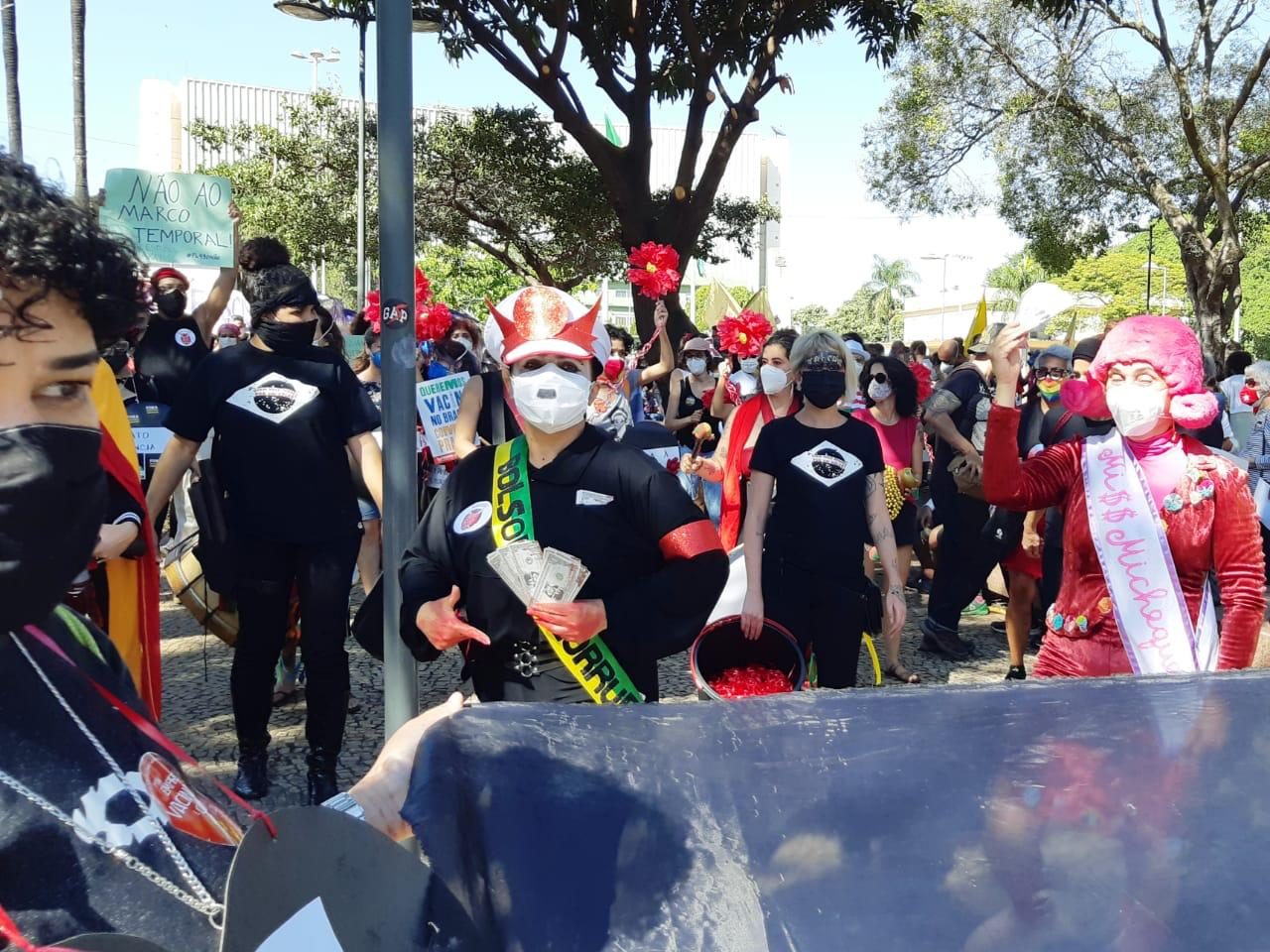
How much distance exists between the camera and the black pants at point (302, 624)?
4.04 metres

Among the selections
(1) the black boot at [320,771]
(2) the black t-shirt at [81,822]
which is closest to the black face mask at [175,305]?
(1) the black boot at [320,771]

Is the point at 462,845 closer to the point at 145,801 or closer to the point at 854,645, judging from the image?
the point at 145,801

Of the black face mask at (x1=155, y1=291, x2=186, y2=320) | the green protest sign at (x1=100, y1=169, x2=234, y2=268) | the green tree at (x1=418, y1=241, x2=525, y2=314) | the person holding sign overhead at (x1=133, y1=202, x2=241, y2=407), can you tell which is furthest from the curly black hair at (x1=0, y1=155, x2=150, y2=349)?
the green tree at (x1=418, y1=241, x2=525, y2=314)

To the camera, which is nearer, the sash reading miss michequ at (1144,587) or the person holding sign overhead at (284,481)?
the sash reading miss michequ at (1144,587)

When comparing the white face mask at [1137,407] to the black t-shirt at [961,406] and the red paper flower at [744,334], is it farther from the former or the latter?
the red paper flower at [744,334]

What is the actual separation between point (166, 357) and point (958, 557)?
4.73m

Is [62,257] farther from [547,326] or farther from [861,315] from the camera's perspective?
[861,315]

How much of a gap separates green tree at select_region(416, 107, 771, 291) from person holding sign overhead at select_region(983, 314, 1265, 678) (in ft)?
55.1

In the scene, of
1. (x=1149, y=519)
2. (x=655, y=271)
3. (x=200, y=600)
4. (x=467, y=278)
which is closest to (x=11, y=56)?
(x=655, y=271)

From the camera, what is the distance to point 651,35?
51.2ft

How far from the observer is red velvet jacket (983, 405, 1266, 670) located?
2.89 m

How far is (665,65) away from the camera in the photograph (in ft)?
51.8

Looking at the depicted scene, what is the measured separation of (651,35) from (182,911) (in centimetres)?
1585

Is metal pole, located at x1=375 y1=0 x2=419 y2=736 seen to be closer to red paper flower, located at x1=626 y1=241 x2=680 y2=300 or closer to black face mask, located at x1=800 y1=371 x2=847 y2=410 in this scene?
black face mask, located at x1=800 y1=371 x2=847 y2=410
